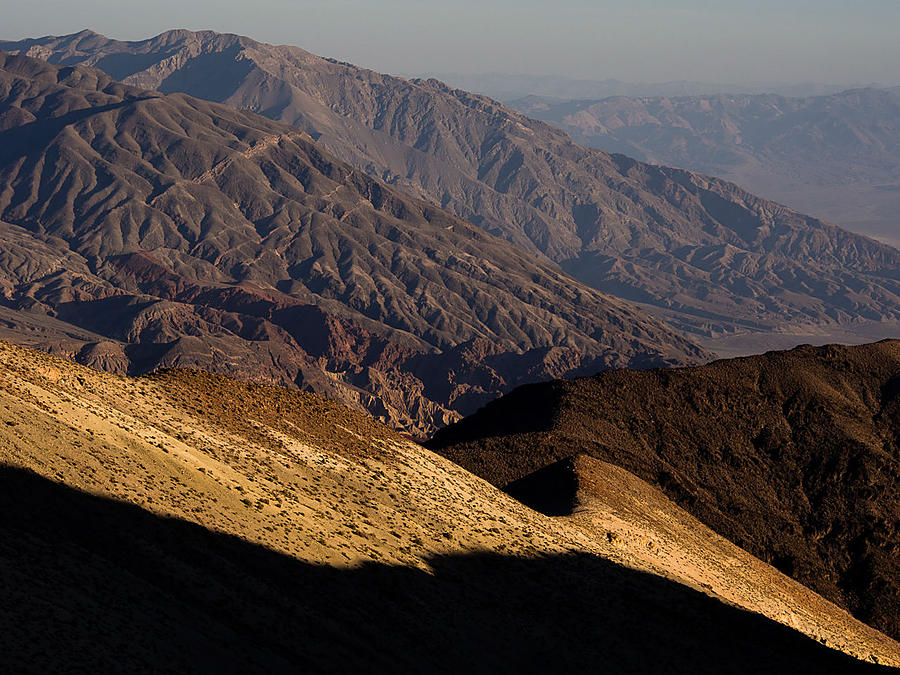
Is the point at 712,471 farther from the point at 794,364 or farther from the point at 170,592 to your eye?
the point at 170,592

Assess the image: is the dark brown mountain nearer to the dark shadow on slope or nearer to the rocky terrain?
Result: the rocky terrain

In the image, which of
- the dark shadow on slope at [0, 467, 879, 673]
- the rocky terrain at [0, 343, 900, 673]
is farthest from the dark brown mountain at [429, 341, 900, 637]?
A: the dark shadow on slope at [0, 467, 879, 673]

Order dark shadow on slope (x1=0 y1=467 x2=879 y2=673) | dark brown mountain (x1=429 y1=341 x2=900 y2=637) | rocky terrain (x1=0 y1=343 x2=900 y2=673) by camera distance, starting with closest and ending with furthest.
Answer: dark shadow on slope (x1=0 y1=467 x2=879 y2=673) < rocky terrain (x1=0 y1=343 x2=900 y2=673) < dark brown mountain (x1=429 y1=341 x2=900 y2=637)

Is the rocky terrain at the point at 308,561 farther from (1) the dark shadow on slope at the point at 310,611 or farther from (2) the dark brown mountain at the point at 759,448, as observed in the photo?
(2) the dark brown mountain at the point at 759,448

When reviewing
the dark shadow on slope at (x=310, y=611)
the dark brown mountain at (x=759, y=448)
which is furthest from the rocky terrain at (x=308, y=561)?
Answer: the dark brown mountain at (x=759, y=448)

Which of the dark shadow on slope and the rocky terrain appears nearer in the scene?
the dark shadow on slope
